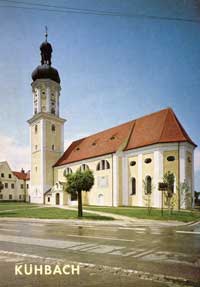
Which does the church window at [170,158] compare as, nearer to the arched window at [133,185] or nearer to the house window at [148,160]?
the house window at [148,160]

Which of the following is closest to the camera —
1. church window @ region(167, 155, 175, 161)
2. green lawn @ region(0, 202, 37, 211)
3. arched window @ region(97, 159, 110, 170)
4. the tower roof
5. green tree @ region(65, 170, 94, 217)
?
the tower roof

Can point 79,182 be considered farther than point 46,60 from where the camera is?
Yes

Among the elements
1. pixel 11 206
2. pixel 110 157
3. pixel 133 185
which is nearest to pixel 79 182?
pixel 133 185

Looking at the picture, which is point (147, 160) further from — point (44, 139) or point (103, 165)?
point (44, 139)

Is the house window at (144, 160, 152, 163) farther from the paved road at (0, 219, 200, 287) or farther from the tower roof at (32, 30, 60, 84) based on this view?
the paved road at (0, 219, 200, 287)

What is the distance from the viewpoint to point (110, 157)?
21859mm

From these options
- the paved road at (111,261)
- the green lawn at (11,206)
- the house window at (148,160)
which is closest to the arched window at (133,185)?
the house window at (148,160)

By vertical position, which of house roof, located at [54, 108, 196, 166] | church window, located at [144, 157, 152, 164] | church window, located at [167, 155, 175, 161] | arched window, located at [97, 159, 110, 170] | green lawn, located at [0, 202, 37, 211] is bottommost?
green lawn, located at [0, 202, 37, 211]

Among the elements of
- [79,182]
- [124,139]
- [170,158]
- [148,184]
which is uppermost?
[124,139]

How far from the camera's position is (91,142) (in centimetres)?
2577

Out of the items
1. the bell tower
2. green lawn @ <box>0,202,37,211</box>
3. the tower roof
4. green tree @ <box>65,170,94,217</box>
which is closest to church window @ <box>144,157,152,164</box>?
green tree @ <box>65,170,94,217</box>

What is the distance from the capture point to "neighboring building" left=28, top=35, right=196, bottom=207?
17516 millimetres

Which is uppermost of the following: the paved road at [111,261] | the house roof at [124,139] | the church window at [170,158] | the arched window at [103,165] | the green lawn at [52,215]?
the house roof at [124,139]

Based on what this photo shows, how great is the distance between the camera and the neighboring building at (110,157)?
17.5 metres
